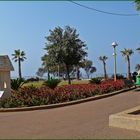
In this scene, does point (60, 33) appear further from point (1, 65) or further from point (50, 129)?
point (50, 129)

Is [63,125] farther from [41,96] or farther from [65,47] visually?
[65,47]

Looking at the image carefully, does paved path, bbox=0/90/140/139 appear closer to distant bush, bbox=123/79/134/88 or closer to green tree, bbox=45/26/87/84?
distant bush, bbox=123/79/134/88

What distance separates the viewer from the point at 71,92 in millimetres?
21453

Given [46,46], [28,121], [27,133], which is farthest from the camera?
[46,46]

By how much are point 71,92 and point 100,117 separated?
25.9 ft

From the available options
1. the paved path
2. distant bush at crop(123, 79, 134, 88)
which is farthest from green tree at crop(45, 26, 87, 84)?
the paved path

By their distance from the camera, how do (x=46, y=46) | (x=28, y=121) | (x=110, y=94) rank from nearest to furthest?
(x=28, y=121) → (x=110, y=94) → (x=46, y=46)

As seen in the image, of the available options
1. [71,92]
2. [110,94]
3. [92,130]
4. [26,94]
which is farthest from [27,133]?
[110,94]

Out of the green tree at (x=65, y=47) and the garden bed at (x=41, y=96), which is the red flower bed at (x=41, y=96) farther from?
the green tree at (x=65, y=47)

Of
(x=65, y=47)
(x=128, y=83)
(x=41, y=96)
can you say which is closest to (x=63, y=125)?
(x=41, y=96)

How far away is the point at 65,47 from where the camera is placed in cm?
4553

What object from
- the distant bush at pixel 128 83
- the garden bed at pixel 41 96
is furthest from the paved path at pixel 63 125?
the distant bush at pixel 128 83

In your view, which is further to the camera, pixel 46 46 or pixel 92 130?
pixel 46 46

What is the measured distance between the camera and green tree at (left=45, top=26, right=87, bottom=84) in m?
45.7
